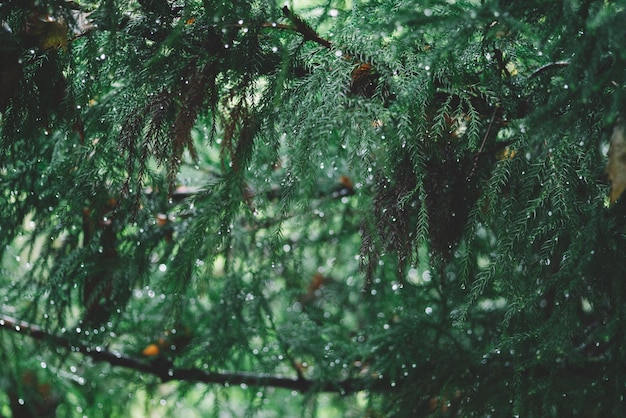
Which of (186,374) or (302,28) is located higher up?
(302,28)

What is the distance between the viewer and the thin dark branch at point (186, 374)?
2816 millimetres

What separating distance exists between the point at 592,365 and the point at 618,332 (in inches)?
25.4

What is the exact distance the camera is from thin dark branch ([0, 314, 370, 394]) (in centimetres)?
282

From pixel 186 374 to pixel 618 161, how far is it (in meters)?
2.32

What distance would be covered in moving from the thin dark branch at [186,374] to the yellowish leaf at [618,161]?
1.82 meters

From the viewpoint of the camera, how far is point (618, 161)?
3.79 feet

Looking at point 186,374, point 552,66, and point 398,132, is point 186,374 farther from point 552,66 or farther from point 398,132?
point 552,66

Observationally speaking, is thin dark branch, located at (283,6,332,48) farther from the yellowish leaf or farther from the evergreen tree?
the yellowish leaf

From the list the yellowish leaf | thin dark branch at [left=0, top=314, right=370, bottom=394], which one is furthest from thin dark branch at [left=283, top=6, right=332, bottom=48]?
thin dark branch at [left=0, top=314, right=370, bottom=394]

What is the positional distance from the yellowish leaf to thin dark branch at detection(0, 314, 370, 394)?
5.99 ft

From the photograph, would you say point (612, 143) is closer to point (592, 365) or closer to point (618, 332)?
point (618, 332)

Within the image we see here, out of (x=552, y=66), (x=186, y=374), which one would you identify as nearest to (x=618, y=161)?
(x=552, y=66)

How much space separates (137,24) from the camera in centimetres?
154

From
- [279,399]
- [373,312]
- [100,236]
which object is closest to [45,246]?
[100,236]
